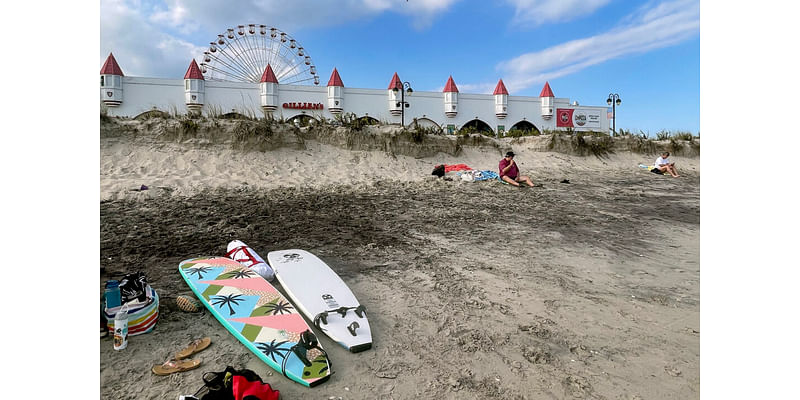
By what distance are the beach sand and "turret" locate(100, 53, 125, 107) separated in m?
21.0

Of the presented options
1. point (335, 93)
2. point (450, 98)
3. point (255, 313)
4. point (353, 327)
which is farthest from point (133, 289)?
point (450, 98)

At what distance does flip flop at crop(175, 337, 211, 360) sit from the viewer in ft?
7.08

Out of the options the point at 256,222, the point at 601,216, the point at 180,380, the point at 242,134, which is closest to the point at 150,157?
the point at 242,134

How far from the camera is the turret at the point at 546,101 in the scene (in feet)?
109

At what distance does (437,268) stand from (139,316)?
2.39 metres

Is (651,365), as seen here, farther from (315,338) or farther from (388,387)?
(315,338)

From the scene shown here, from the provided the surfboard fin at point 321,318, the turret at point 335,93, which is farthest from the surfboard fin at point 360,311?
the turret at point 335,93

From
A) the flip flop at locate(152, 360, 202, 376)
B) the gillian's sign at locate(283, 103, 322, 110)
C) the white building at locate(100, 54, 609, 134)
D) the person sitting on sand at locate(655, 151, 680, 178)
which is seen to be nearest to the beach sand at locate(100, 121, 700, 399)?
the flip flop at locate(152, 360, 202, 376)

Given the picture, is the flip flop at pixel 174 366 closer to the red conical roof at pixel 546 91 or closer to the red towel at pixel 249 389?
the red towel at pixel 249 389

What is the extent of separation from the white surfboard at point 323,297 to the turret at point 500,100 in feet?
102

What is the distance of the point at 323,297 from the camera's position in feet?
9.54

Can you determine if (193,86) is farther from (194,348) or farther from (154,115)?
(194,348)

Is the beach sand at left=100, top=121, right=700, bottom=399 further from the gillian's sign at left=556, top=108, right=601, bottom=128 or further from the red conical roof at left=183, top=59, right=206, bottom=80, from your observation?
the gillian's sign at left=556, top=108, right=601, bottom=128

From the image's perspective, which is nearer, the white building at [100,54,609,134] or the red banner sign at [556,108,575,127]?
the white building at [100,54,609,134]
